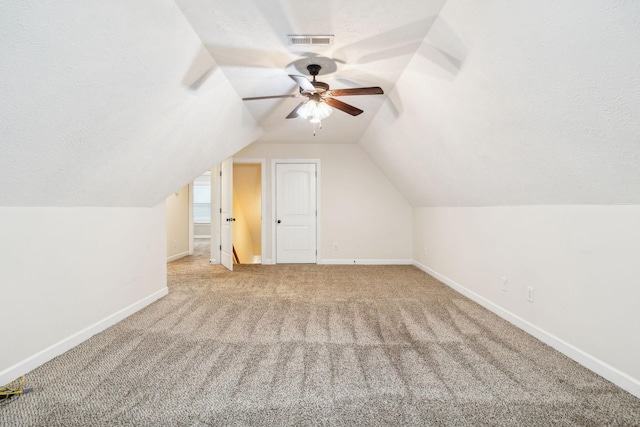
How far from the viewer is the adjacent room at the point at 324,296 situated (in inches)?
62.7

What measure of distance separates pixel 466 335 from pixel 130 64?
3.16 meters

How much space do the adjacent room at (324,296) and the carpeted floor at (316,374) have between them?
0.02 metres

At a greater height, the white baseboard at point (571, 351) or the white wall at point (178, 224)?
the white wall at point (178, 224)

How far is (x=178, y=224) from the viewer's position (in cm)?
675

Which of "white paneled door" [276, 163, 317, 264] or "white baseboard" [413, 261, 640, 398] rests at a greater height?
"white paneled door" [276, 163, 317, 264]

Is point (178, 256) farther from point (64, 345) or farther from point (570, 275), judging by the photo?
point (570, 275)

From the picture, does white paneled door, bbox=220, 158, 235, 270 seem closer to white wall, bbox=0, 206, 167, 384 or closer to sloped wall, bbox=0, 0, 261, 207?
white wall, bbox=0, 206, 167, 384

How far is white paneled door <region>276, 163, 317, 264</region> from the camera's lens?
5969 mm

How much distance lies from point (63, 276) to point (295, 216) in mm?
3913

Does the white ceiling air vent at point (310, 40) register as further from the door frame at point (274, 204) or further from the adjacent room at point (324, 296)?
the door frame at point (274, 204)

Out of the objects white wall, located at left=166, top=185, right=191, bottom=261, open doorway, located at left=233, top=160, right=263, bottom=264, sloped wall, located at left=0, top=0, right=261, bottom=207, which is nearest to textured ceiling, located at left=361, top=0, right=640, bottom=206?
sloped wall, located at left=0, top=0, right=261, bottom=207

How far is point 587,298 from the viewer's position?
7.06ft

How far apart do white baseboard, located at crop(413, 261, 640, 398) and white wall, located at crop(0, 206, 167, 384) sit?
12.3 ft

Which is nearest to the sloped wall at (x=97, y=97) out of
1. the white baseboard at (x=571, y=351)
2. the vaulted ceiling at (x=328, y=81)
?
the vaulted ceiling at (x=328, y=81)
